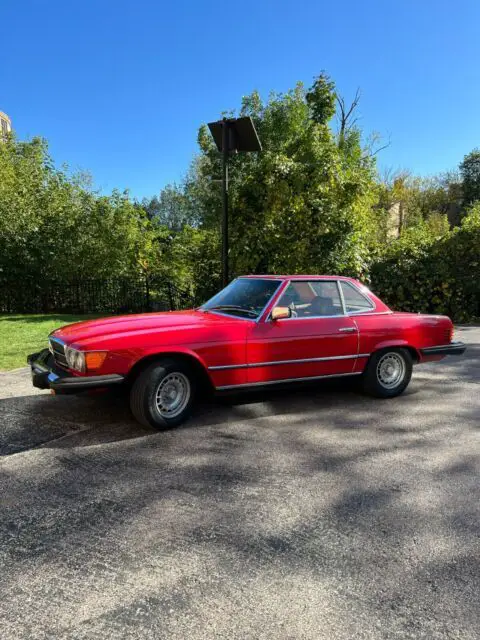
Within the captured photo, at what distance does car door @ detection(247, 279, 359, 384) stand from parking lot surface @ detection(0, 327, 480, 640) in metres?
0.51

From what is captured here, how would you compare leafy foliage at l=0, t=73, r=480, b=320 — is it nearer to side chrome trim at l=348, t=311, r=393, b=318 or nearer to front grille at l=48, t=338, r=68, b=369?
side chrome trim at l=348, t=311, r=393, b=318

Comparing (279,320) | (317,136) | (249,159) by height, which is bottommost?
(279,320)

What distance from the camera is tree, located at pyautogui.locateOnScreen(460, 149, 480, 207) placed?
Result: 154 feet

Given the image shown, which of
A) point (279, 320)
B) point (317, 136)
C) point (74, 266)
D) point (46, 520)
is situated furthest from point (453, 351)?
point (74, 266)

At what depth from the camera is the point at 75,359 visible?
4.14 metres

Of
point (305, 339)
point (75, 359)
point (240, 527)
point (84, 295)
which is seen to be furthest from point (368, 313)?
point (84, 295)

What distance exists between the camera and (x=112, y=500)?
10.2ft

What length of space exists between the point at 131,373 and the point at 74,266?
1257 cm

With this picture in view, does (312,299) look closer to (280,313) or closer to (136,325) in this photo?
(280,313)

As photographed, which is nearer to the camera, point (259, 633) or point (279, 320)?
point (259, 633)

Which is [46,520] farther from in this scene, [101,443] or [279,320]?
[279,320]

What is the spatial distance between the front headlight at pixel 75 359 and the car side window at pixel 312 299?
210 centimetres

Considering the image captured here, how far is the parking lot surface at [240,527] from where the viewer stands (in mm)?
2072

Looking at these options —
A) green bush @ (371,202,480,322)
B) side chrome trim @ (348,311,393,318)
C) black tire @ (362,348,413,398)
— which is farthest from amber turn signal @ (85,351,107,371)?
green bush @ (371,202,480,322)
